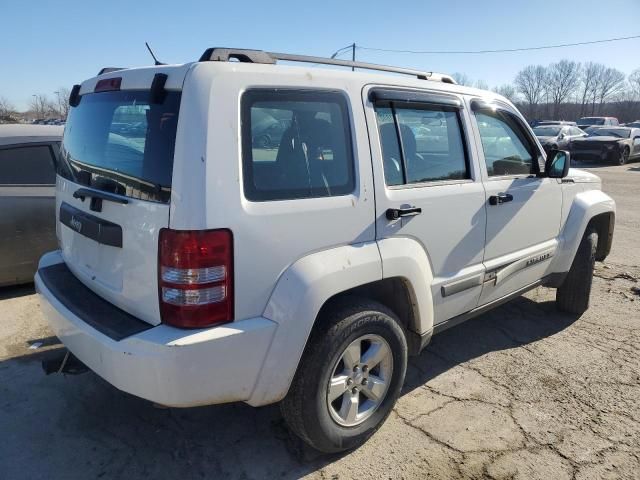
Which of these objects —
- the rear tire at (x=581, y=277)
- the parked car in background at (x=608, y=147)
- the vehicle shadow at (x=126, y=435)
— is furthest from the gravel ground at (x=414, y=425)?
the parked car in background at (x=608, y=147)

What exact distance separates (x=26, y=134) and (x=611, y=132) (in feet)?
78.5

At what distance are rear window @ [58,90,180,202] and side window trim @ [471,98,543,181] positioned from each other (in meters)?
2.10

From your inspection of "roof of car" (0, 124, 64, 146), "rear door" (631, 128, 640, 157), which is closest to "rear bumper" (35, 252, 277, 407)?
"roof of car" (0, 124, 64, 146)

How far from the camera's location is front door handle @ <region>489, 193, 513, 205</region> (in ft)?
10.7

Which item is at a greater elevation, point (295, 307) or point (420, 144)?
point (420, 144)

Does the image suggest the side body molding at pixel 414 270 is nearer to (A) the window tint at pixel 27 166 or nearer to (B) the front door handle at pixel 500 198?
(B) the front door handle at pixel 500 198

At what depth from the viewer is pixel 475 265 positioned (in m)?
3.26

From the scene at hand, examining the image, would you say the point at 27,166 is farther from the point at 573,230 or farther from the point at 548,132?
the point at 548,132

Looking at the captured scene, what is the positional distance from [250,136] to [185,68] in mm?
391

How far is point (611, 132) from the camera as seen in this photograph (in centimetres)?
2220

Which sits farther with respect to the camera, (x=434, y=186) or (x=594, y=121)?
(x=594, y=121)

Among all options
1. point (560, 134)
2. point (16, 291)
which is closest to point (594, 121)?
point (560, 134)

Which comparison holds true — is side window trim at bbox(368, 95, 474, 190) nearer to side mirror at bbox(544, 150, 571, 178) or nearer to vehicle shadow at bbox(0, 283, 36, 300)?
side mirror at bbox(544, 150, 571, 178)

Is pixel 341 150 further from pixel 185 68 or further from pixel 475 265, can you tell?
pixel 475 265
